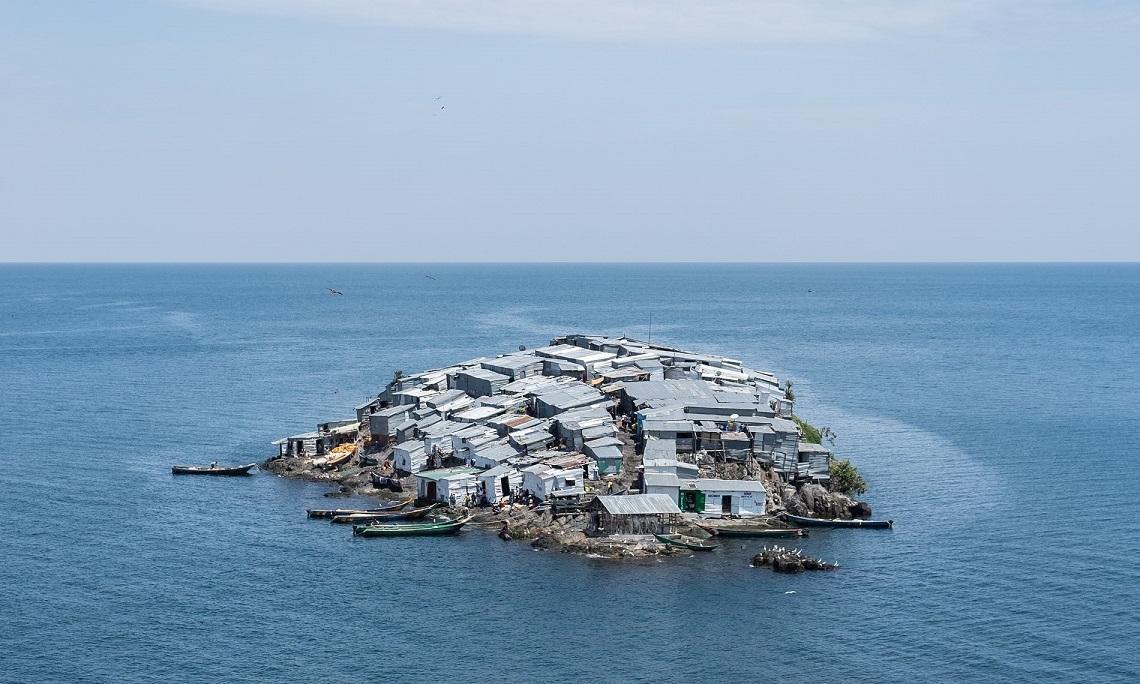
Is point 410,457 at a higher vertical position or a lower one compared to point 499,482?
higher

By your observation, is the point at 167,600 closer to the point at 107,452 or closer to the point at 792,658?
the point at 792,658

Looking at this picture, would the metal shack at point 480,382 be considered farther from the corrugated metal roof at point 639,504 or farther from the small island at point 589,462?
the corrugated metal roof at point 639,504

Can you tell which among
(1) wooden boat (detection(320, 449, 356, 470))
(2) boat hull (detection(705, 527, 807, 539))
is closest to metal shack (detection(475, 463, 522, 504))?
(2) boat hull (detection(705, 527, 807, 539))

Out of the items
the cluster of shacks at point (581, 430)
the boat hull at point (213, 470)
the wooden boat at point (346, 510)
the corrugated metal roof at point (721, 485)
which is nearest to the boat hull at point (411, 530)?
the wooden boat at point (346, 510)

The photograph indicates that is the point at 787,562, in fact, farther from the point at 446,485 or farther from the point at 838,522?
the point at 446,485

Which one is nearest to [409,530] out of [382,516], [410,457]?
[382,516]

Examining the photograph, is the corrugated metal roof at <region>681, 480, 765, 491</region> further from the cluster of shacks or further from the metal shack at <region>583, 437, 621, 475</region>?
the metal shack at <region>583, 437, 621, 475</region>
